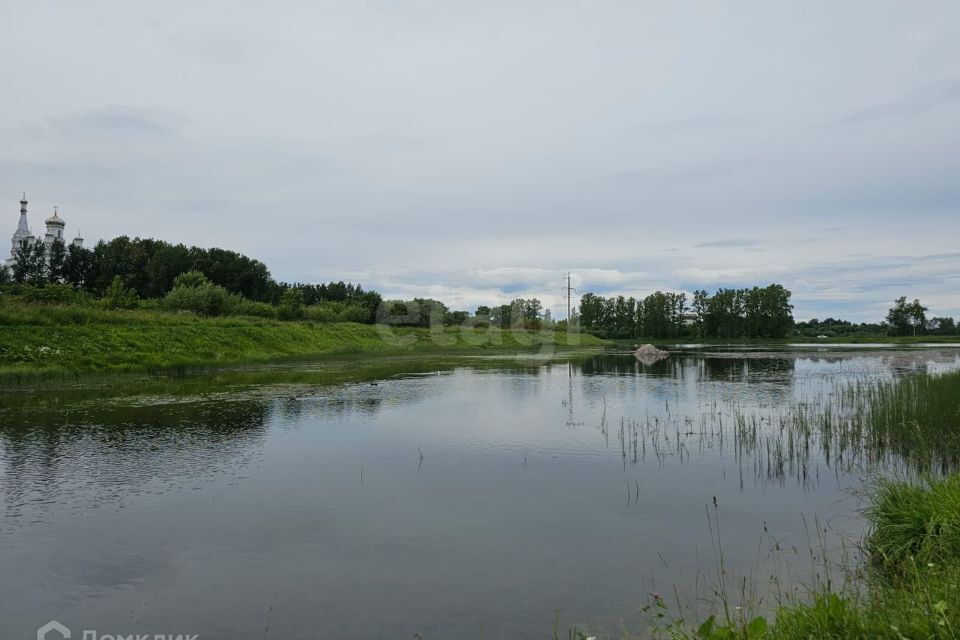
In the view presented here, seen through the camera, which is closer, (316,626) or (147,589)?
(316,626)

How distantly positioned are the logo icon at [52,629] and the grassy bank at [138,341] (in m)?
27.1

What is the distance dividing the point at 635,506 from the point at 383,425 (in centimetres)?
912

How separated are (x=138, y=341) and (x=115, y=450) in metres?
26.9

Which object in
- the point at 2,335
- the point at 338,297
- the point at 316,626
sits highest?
the point at 338,297

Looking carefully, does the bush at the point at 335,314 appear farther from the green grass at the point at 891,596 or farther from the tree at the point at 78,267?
the green grass at the point at 891,596

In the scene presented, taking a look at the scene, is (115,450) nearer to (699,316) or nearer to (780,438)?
(780,438)

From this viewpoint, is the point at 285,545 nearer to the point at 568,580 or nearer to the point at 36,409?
the point at 568,580

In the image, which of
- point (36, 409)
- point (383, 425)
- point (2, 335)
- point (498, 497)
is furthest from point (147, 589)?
point (2, 335)

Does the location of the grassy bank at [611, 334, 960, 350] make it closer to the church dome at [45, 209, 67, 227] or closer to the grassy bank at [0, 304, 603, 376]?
the grassy bank at [0, 304, 603, 376]

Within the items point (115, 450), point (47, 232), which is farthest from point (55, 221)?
point (115, 450)

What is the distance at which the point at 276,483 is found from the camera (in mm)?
10836

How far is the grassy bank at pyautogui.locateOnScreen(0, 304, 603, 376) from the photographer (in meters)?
30.2

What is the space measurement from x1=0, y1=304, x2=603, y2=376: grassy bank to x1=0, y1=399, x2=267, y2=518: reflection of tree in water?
47.4 feet

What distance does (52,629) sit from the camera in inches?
228
